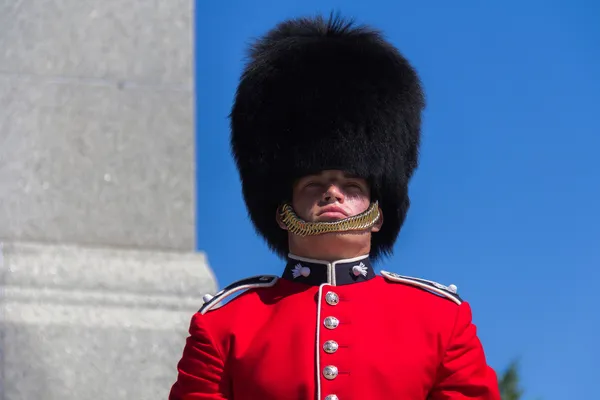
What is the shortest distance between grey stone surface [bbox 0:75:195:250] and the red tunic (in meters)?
1.29

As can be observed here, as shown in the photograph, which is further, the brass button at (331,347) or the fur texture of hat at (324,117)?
the fur texture of hat at (324,117)

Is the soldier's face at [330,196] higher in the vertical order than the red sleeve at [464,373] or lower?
higher

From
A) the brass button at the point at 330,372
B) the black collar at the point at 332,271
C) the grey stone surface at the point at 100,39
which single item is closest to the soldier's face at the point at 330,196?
the black collar at the point at 332,271

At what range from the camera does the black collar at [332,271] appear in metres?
6.43

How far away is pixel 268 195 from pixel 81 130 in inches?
55.7

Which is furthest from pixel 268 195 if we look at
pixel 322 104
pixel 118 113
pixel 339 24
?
pixel 118 113

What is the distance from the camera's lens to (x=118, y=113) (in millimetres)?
7781

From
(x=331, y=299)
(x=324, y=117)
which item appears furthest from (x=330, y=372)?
(x=324, y=117)

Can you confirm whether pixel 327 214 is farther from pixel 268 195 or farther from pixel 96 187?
pixel 96 187

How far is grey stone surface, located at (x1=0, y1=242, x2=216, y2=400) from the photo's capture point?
7.20 meters

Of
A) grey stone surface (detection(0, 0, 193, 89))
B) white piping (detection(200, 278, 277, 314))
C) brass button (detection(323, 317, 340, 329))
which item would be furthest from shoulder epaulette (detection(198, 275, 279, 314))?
grey stone surface (detection(0, 0, 193, 89))

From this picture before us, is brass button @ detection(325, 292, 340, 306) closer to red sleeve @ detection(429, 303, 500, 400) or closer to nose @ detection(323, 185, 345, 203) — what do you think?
nose @ detection(323, 185, 345, 203)

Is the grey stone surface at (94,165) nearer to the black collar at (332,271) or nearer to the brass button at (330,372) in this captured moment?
the black collar at (332,271)

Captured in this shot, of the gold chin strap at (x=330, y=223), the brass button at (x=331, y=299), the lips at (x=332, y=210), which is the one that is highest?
the lips at (x=332, y=210)
